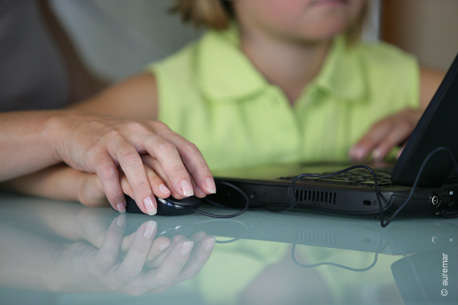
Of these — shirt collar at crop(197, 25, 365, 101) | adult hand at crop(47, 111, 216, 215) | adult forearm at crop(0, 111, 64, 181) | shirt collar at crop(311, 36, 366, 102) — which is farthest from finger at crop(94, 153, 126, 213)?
shirt collar at crop(311, 36, 366, 102)

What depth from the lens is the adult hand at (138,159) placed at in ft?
2.06

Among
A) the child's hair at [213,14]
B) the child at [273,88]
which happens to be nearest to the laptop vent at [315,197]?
the child at [273,88]

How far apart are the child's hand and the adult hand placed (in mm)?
519

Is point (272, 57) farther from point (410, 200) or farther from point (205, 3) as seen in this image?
point (410, 200)

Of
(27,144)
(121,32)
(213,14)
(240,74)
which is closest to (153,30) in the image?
(121,32)

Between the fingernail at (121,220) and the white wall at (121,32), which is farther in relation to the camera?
the white wall at (121,32)

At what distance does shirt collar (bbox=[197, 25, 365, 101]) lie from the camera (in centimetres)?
134

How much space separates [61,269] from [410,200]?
1.13 ft

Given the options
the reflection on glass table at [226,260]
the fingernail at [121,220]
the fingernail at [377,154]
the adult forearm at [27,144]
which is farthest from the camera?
the fingernail at [377,154]

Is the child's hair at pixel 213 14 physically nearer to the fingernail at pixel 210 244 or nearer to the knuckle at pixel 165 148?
the knuckle at pixel 165 148

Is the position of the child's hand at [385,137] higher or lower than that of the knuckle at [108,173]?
lower

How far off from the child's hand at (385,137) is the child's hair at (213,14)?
0.44 metres

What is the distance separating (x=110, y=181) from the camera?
0.65m

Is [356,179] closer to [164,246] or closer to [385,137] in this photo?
[164,246]
